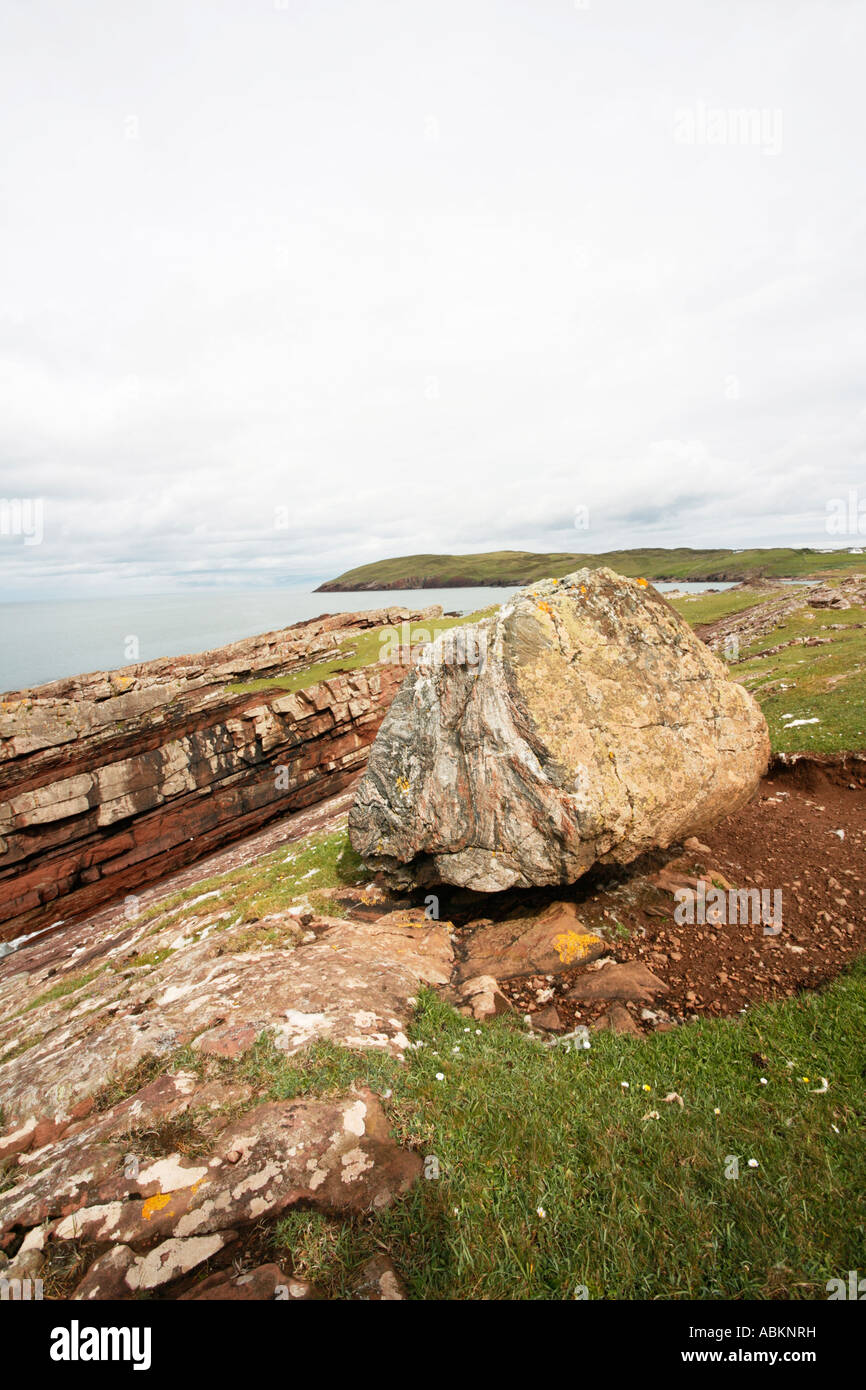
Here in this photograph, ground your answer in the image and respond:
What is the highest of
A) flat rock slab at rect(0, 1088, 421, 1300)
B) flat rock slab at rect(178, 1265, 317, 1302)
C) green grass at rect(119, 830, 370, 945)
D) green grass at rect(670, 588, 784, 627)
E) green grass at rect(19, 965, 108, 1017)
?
green grass at rect(670, 588, 784, 627)

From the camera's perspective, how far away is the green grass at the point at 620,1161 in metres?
4.79

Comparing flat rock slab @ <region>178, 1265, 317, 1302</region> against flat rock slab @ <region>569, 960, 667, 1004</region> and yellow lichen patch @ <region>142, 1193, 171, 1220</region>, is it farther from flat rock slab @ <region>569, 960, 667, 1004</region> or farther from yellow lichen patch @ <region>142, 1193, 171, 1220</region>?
flat rock slab @ <region>569, 960, 667, 1004</region>

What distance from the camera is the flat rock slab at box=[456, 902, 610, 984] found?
10.3 metres

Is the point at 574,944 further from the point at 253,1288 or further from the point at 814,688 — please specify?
the point at 814,688

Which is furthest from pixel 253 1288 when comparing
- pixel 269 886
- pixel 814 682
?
pixel 814 682

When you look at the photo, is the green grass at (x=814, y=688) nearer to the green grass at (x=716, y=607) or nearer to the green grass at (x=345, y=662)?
the green grass at (x=345, y=662)

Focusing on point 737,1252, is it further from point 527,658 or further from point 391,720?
point 391,720

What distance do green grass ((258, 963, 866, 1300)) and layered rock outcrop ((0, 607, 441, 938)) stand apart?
28910mm

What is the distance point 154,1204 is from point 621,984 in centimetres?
734

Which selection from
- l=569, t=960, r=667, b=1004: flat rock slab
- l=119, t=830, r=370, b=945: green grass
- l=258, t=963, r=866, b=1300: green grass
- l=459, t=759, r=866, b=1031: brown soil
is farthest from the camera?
l=119, t=830, r=370, b=945: green grass

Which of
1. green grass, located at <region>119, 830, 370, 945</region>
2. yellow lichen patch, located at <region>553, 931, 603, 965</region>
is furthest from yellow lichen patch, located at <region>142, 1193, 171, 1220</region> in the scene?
green grass, located at <region>119, 830, 370, 945</region>

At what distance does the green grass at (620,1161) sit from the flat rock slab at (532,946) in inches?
80.1

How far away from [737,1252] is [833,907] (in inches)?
301

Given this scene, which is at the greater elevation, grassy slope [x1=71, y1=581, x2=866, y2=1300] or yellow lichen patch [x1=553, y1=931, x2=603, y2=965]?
grassy slope [x1=71, y1=581, x2=866, y2=1300]
